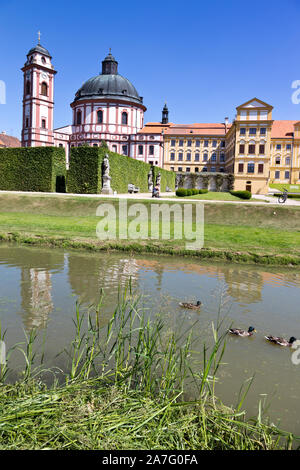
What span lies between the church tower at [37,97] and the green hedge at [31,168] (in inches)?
1339

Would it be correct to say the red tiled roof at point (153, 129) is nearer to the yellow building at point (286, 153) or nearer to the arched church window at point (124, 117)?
the arched church window at point (124, 117)

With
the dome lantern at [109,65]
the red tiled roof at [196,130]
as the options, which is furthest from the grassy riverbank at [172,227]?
the dome lantern at [109,65]

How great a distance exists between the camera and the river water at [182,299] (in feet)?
11.9

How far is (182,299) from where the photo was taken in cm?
625

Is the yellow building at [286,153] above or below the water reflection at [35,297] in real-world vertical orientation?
above

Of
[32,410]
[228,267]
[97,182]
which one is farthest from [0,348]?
[97,182]

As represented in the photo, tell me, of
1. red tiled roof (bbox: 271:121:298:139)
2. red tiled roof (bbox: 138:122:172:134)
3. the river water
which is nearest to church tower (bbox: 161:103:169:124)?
red tiled roof (bbox: 138:122:172:134)

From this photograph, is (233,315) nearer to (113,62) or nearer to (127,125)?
(127,125)

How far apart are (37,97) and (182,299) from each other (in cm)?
6132

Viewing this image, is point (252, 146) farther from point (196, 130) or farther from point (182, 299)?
point (182, 299)

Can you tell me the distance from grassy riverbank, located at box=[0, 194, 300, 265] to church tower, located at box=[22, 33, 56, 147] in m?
44.6

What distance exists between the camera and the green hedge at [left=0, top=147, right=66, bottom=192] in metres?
25.4

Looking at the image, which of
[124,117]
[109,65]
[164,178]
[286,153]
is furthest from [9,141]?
[286,153]

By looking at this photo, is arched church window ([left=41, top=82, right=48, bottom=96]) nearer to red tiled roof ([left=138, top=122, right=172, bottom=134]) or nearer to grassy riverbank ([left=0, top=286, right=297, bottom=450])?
red tiled roof ([left=138, top=122, right=172, bottom=134])
